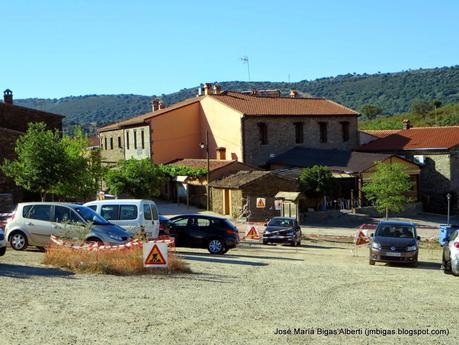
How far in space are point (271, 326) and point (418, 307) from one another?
3530 mm

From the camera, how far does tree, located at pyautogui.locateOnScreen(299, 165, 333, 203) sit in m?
46.5

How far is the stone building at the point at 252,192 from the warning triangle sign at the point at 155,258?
25.2 metres

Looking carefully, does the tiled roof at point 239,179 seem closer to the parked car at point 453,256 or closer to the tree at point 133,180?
the tree at point 133,180

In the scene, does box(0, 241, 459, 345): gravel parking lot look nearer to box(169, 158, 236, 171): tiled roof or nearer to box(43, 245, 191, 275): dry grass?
box(43, 245, 191, 275): dry grass

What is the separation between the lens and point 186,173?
5097cm

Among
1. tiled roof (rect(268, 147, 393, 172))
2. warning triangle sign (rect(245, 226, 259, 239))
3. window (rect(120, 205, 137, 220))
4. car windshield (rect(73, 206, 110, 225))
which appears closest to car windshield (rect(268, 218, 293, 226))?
warning triangle sign (rect(245, 226, 259, 239))

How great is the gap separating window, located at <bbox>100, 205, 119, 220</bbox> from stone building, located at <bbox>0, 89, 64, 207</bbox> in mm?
17956

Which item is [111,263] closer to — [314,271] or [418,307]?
[314,271]

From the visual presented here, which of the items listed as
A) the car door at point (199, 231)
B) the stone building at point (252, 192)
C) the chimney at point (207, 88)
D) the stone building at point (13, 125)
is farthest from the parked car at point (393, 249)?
the chimney at point (207, 88)

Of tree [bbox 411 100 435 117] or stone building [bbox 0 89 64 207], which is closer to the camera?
stone building [bbox 0 89 64 207]

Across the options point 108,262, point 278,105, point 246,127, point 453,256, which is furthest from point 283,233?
point 278,105

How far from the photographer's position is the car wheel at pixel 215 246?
79.3ft

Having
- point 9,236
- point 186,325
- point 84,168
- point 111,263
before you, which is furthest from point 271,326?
point 84,168

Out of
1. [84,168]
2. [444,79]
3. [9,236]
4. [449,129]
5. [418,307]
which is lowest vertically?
[418,307]
